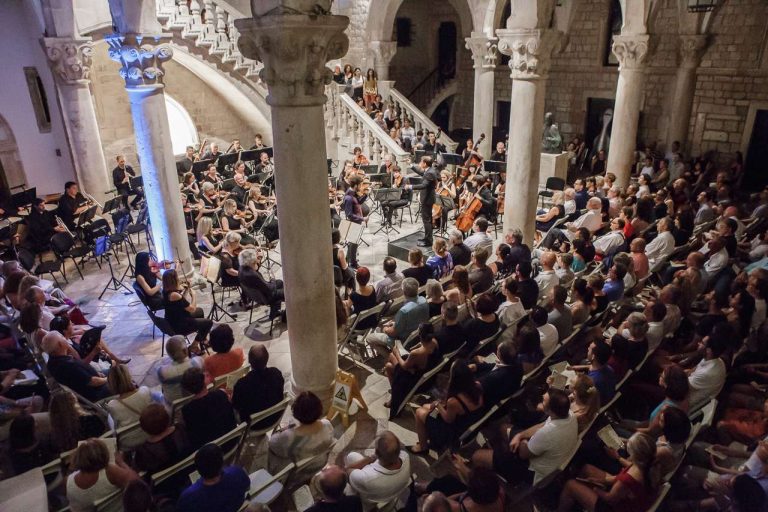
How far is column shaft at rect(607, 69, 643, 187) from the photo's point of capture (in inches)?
456

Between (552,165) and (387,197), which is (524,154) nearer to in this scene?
(387,197)

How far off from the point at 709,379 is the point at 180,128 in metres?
16.5

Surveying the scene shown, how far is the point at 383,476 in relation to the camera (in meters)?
3.57

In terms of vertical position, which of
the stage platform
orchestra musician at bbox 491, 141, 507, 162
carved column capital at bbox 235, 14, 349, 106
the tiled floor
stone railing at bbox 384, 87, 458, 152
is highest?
carved column capital at bbox 235, 14, 349, 106

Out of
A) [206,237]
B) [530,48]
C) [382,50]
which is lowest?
[206,237]

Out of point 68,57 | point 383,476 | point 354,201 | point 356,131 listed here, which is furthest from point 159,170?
point 356,131

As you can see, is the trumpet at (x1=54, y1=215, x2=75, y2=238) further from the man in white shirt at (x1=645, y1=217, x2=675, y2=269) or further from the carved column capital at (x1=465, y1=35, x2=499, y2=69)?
the carved column capital at (x1=465, y1=35, x2=499, y2=69)

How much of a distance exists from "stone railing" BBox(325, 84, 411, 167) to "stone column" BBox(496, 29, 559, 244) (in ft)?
19.1

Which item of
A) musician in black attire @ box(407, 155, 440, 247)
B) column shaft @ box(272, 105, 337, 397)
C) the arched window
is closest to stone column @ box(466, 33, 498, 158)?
musician in black attire @ box(407, 155, 440, 247)

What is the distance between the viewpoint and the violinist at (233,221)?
883 cm

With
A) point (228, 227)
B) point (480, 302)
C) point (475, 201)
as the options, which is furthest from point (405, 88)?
point (480, 302)

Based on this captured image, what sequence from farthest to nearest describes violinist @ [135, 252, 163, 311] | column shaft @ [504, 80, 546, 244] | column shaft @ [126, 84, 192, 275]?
column shaft @ [126, 84, 192, 275] → column shaft @ [504, 80, 546, 244] → violinist @ [135, 252, 163, 311]

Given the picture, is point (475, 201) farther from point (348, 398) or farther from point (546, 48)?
point (348, 398)

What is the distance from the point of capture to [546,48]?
7.32 m
